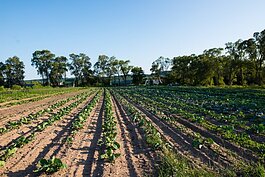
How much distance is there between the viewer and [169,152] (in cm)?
635

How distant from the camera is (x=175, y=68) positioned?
73375mm

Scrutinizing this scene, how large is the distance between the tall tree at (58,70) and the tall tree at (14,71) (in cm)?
1207

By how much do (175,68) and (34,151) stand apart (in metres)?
68.8

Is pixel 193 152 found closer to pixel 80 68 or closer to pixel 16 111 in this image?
pixel 16 111

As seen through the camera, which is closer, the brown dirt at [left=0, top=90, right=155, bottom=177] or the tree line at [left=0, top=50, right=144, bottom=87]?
Result: the brown dirt at [left=0, top=90, right=155, bottom=177]

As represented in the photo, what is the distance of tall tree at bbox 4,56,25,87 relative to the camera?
8525 cm

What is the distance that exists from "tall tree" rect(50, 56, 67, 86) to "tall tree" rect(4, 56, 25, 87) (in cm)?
1207

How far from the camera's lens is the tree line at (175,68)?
50044 millimetres

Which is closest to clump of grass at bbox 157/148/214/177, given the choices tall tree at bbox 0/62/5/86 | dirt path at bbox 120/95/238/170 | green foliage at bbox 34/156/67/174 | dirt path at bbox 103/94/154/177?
dirt path at bbox 103/94/154/177

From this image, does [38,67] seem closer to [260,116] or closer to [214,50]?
[214,50]

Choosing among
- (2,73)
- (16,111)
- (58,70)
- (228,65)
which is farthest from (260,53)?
(2,73)

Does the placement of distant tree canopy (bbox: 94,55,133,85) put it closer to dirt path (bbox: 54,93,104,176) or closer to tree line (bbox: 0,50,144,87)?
tree line (bbox: 0,50,144,87)

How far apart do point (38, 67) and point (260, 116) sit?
8640 centimetres

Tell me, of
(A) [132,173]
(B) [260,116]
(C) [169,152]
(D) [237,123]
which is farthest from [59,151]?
(B) [260,116]
